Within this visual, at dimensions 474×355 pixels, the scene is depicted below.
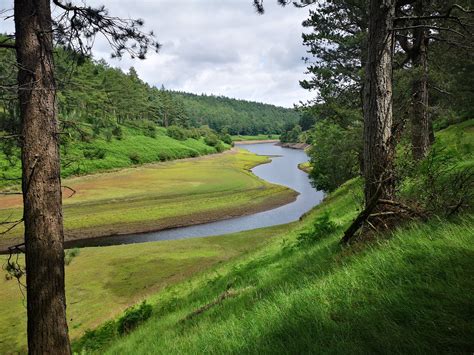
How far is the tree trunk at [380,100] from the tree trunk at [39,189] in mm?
5156

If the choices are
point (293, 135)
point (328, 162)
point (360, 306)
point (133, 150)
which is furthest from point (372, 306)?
point (293, 135)

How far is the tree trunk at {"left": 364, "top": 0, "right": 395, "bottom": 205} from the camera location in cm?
575

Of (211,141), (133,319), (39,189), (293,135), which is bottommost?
(133,319)

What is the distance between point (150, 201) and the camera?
41750 mm

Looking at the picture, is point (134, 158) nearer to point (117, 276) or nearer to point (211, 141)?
point (211, 141)

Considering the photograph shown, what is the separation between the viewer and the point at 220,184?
5284 cm

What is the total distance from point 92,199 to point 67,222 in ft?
30.8

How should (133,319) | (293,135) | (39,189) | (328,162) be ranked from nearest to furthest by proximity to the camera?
(39,189)
(133,319)
(328,162)
(293,135)

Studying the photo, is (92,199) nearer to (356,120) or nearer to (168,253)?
(168,253)

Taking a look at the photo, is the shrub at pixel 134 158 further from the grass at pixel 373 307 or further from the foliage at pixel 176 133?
the grass at pixel 373 307

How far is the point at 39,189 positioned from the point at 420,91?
11.5m

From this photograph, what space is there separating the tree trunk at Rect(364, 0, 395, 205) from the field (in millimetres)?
24621

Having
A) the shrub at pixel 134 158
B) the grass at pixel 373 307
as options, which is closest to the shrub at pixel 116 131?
the shrub at pixel 134 158

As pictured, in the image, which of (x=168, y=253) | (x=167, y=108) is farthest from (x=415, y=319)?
(x=167, y=108)
